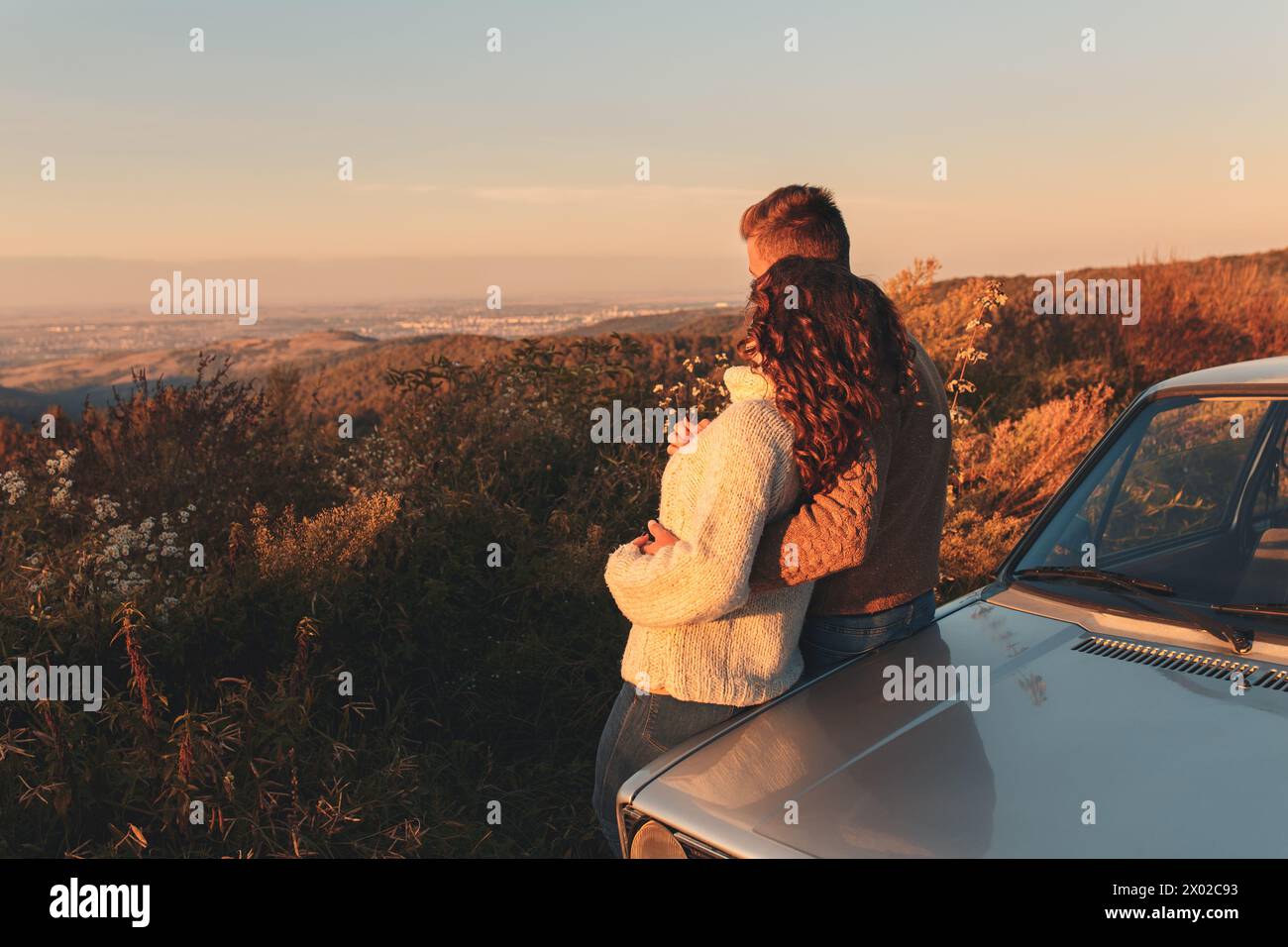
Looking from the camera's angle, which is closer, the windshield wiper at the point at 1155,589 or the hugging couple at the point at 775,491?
the hugging couple at the point at 775,491

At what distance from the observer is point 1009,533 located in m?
6.34

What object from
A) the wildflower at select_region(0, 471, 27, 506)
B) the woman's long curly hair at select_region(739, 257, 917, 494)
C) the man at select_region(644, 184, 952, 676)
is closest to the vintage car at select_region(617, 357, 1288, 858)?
the man at select_region(644, 184, 952, 676)

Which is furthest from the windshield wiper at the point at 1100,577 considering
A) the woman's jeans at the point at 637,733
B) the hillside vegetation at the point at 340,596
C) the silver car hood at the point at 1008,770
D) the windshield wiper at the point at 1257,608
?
the hillside vegetation at the point at 340,596

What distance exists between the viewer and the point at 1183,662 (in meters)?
2.52

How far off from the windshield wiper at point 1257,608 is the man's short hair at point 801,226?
4.37 ft

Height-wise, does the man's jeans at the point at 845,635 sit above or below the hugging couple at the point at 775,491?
below

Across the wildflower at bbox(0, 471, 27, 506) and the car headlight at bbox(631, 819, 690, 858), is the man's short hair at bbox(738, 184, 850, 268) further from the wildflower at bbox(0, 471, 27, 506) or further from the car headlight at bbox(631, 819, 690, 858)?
the wildflower at bbox(0, 471, 27, 506)

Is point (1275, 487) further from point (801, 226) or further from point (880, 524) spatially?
point (801, 226)

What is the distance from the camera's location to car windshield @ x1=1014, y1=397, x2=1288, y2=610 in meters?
3.04

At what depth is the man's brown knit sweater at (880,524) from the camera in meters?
2.39

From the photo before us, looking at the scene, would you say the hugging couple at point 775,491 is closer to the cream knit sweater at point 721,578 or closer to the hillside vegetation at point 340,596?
the cream knit sweater at point 721,578

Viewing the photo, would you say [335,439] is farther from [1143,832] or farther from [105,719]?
[1143,832]

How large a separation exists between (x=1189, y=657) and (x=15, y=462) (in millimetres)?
5741
